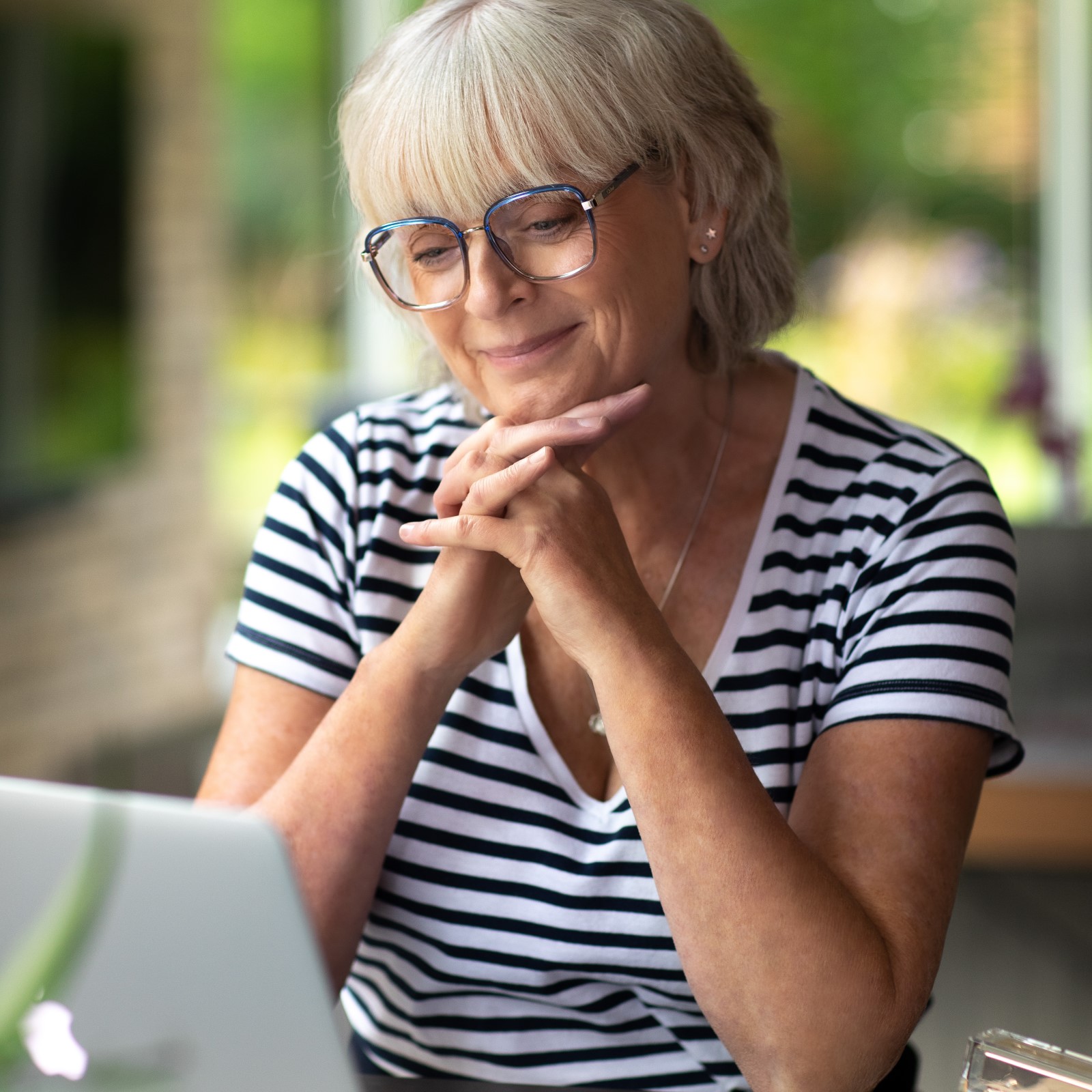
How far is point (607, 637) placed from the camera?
0.98 metres

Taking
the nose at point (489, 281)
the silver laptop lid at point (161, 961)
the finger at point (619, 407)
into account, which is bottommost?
the silver laptop lid at point (161, 961)

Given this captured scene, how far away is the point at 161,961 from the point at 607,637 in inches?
19.2

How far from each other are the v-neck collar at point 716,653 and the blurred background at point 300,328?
1.09 metres

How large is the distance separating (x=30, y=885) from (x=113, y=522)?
3.96 m

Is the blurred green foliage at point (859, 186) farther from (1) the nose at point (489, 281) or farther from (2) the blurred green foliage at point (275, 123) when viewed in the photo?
(1) the nose at point (489, 281)

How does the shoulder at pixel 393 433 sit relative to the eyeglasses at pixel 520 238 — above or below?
below

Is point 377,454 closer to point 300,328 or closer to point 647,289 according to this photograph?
point 647,289

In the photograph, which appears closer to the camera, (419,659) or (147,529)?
(419,659)

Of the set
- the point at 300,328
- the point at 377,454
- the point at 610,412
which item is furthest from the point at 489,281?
the point at 300,328

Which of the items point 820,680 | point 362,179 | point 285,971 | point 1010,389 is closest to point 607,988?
point 820,680

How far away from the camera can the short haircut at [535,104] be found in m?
1.03

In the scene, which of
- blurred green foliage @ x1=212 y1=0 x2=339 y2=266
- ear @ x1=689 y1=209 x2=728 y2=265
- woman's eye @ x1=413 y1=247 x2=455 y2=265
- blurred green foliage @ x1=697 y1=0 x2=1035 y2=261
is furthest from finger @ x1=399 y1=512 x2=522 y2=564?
blurred green foliage @ x1=697 y1=0 x2=1035 y2=261

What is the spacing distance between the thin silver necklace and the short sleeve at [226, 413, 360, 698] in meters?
0.22

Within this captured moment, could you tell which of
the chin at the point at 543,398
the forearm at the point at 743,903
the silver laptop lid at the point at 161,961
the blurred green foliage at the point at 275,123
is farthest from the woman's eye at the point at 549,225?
the blurred green foliage at the point at 275,123
